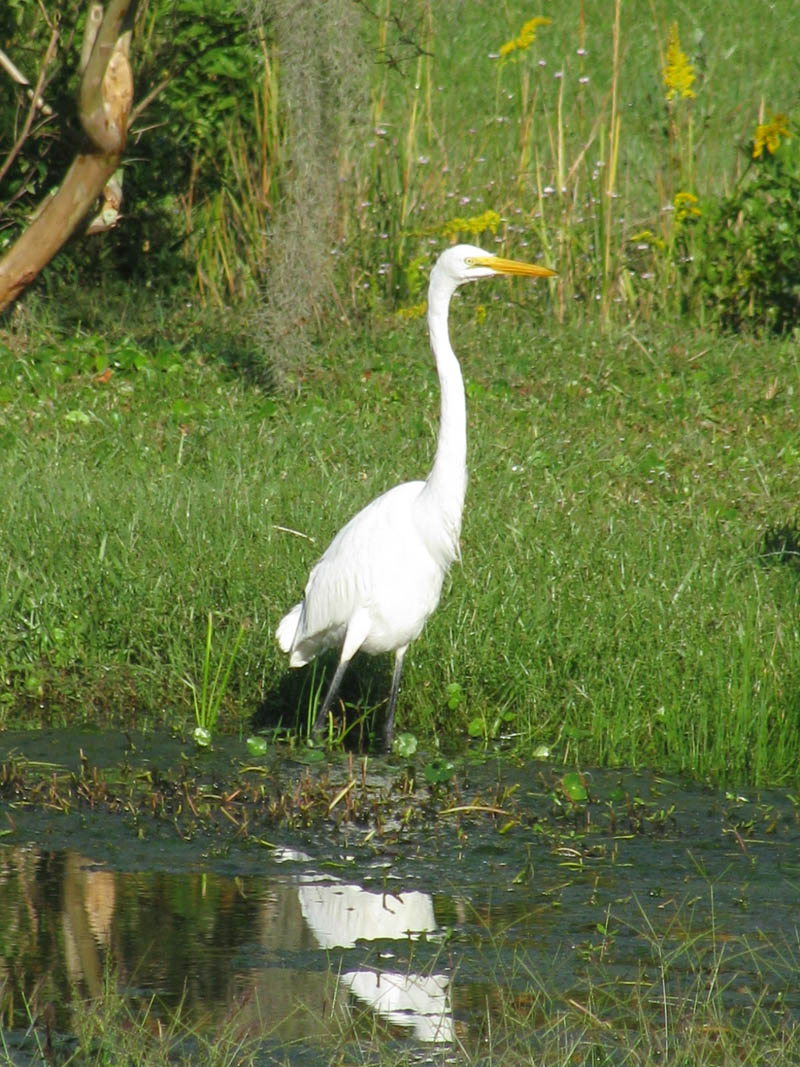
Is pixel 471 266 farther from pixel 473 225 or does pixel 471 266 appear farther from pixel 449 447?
pixel 473 225

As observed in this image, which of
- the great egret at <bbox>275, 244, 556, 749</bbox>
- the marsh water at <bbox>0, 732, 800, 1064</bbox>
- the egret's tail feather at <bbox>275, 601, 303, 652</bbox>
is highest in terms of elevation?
the great egret at <bbox>275, 244, 556, 749</bbox>

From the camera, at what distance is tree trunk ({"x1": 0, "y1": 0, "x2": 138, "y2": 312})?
26.1ft

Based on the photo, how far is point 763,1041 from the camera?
296 cm

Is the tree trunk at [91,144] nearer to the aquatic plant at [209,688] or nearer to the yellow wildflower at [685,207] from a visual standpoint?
the yellow wildflower at [685,207]

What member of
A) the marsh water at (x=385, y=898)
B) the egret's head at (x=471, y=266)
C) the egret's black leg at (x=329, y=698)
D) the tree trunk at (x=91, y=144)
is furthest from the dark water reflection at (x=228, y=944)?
the tree trunk at (x=91, y=144)

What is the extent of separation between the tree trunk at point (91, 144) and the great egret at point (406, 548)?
12.2 ft

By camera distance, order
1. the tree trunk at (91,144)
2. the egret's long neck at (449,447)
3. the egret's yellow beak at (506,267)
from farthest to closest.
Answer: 1. the tree trunk at (91,144)
2. the egret's yellow beak at (506,267)
3. the egret's long neck at (449,447)

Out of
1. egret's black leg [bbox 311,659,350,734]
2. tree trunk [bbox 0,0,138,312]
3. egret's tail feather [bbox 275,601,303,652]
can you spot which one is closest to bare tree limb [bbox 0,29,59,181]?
tree trunk [bbox 0,0,138,312]

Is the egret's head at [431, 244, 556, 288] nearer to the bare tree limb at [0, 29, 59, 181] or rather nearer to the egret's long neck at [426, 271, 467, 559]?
the egret's long neck at [426, 271, 467, 559]

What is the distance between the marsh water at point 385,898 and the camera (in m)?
3.22

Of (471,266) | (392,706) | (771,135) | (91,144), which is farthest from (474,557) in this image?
(771,135)

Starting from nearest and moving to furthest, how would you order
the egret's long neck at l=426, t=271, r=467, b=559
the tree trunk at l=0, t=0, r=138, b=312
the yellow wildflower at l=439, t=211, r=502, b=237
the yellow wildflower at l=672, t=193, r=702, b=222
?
1. the egret's long neck at l=426, t=271, r=467, b=559
2. the tree trunk at l=0, t=0, r=138, b=312
3. the yellow wildflower at l=439, t=211, r=502, b=237
4. the yellow wildflower at l=672, t=193, r=702, b=222

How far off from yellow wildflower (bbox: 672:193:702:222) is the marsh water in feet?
17.3

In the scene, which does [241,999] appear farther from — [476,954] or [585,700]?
[585,700]
